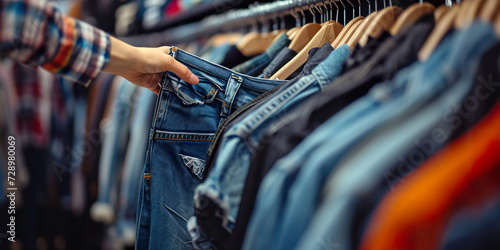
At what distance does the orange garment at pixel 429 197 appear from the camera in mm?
351

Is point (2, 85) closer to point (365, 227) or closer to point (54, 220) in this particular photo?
point (54, 220)

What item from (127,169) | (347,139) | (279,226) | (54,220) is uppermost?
(347,139)

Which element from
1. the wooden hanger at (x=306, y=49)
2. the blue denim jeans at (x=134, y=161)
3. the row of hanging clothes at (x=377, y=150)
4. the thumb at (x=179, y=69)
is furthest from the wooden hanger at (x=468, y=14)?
the blue denim jeans at (x=134, y=161)

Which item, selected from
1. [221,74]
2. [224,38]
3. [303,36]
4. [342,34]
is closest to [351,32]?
[342,34]

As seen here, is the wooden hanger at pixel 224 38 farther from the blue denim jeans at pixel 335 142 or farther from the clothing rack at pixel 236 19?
the blue denim jeans at pixel 335 142

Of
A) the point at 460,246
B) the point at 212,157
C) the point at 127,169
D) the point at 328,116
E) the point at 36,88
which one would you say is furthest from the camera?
the point at 36,88

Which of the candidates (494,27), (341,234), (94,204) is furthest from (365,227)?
(94,204)

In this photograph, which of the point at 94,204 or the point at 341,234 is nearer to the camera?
the point at 341,234

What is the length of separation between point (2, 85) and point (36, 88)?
9 centimetres

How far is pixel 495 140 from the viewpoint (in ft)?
1.24

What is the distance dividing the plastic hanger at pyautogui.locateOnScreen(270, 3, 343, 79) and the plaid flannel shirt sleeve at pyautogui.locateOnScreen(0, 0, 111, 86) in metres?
0.36

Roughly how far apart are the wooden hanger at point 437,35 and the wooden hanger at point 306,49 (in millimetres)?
323

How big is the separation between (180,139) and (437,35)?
50cm

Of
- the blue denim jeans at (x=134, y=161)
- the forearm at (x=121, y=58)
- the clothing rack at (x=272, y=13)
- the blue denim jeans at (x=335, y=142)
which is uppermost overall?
the clothing rack at (x=272, y=13)
